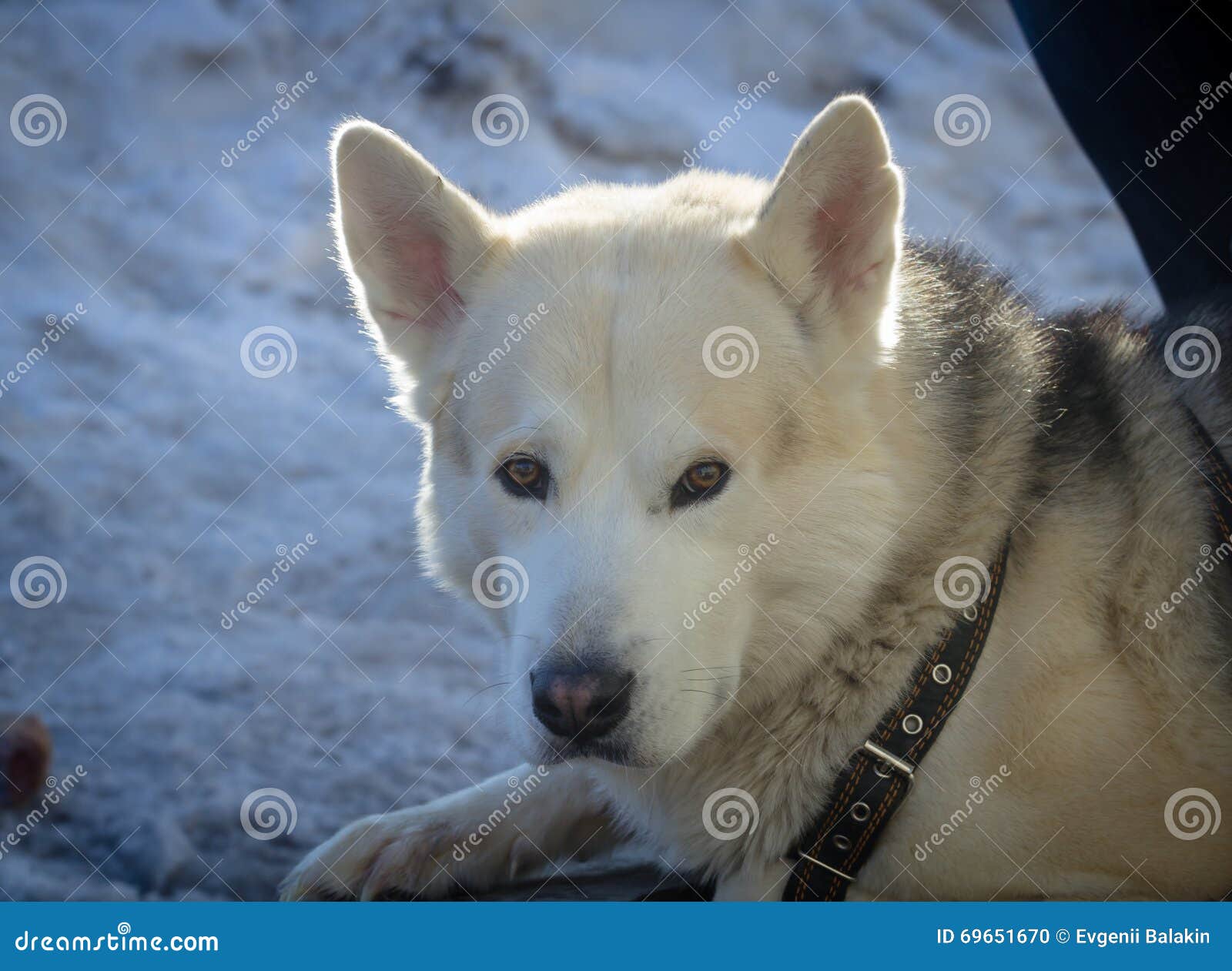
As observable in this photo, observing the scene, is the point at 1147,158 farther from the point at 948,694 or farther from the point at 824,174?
the point at 948,694

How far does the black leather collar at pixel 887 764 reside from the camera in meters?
1.99

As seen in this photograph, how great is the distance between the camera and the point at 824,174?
1970mm

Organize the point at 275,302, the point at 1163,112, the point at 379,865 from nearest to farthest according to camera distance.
A: 1. the point at 379,865
2. the point at 1163,112
3. the point at 275,302

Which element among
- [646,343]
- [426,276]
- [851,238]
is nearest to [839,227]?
[851,238]

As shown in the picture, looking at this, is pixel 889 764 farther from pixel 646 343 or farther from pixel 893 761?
pixel 646 343

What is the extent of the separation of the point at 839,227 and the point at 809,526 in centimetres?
61

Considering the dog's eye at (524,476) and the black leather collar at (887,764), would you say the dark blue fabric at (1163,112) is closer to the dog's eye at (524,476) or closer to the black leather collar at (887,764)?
the black leather collar at (887,764)

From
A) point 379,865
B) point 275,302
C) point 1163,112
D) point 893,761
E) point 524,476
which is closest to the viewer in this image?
point 893,761

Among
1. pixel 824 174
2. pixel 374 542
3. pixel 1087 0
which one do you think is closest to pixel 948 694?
pixel 824 174

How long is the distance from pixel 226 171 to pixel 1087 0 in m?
4.46

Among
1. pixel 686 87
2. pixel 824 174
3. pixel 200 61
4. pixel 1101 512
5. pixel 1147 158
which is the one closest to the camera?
pixel 824 174

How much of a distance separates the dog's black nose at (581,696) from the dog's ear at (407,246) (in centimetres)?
88

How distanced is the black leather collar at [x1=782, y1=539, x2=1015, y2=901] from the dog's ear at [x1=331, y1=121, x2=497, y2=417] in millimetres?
1245

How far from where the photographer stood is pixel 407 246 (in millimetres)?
2408
